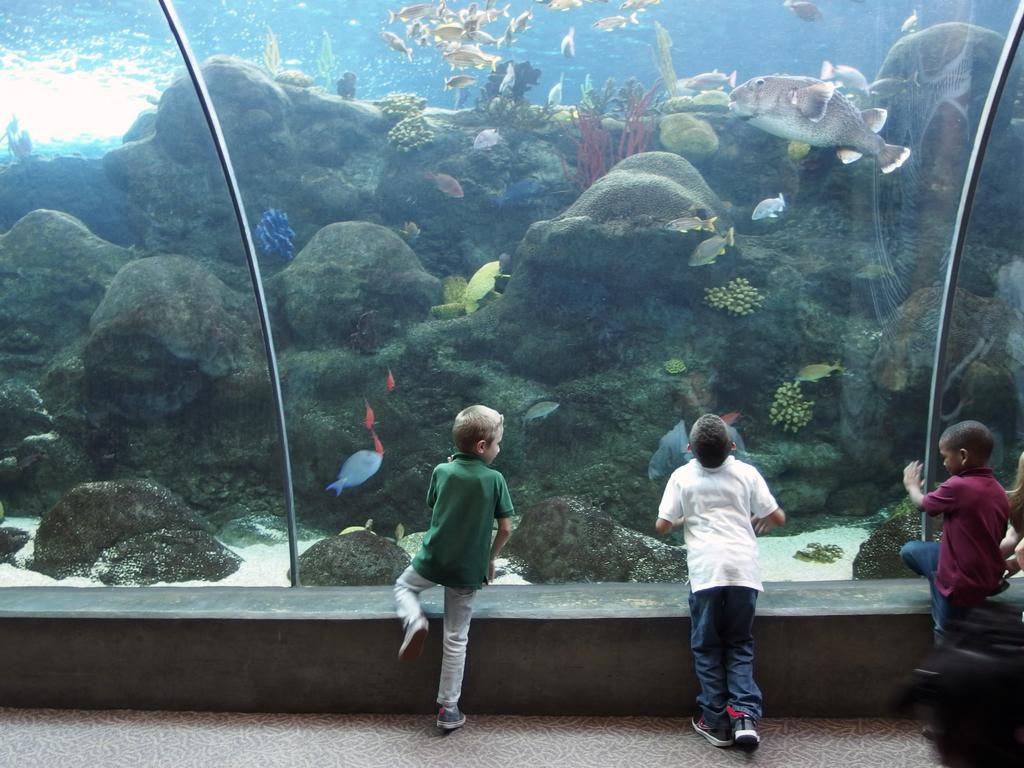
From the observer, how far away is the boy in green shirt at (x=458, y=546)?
2369 millimetres

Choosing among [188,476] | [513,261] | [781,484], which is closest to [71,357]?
[188,476]

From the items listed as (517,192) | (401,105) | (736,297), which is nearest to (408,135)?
(401,105)

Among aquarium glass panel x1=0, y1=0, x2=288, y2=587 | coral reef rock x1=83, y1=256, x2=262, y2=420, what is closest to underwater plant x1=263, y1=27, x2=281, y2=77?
aquarium glass panel x1=0, y1=0, x2=288, y2=587

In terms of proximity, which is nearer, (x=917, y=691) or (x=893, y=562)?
(x=917, y=691)

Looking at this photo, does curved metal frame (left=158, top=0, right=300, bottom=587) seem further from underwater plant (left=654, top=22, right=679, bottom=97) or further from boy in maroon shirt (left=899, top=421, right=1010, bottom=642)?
underwater plant (left=654, top=22, right=679, bottom=97)

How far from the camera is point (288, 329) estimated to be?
7039mm

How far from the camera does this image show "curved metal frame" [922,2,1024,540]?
3.20 metres

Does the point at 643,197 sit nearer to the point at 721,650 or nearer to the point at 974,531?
the point at 974,531

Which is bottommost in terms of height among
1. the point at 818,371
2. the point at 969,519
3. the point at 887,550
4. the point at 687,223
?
the point at 887,550

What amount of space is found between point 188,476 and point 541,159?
5824 mm

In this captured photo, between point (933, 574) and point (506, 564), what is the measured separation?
9.61 feet

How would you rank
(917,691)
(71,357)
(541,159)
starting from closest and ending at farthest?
(917,691), (71,357), (541,159)

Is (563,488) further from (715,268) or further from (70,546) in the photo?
(70,546)

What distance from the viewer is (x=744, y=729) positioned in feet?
7.40
